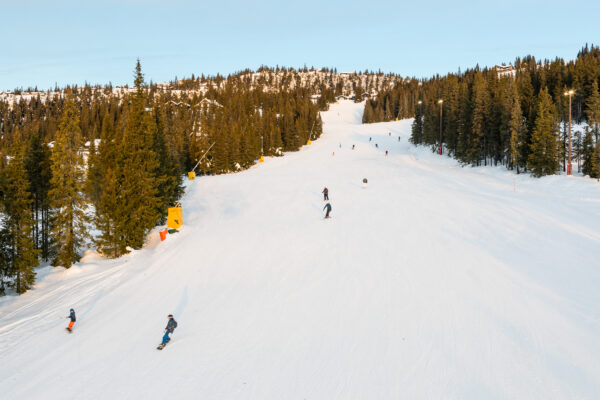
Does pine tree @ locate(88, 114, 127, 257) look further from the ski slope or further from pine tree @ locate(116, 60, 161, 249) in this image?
the ski slope

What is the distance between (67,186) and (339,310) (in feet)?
68.6

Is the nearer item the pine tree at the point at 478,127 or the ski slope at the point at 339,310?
the ski slope at the point at 339,310

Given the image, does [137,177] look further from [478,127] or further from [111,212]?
[478,127]

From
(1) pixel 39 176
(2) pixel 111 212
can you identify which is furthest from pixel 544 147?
(1) pixel 39 176

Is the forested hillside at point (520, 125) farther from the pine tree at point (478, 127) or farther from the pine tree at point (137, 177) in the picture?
the pine tree at point (137, 177)

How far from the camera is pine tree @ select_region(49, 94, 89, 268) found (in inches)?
867

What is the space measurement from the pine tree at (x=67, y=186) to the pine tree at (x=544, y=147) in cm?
3840

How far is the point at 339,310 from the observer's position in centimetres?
1143

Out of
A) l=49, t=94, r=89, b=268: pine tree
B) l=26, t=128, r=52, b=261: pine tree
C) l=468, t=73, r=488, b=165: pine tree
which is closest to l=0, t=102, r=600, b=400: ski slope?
l=49, t=94, r=89, b=268: pine tree

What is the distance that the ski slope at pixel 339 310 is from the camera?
8.25 m

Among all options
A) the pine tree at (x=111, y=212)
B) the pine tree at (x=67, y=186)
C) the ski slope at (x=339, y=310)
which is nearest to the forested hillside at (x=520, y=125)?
the ski slope at (x=339, y=310)

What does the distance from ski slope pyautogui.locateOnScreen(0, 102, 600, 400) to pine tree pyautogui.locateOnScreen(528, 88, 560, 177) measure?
6.35m

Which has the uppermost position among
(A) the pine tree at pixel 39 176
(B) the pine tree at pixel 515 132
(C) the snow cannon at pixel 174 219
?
(B) the pine tree at pixel 515 132

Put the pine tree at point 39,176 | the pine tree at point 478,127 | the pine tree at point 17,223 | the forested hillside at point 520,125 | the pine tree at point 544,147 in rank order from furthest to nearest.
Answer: the pine tree at point 478,127, the forested hillside at point 520,125, the pine tree at point 544,147, the pine tree at point 39,176, the pine tree at point 17,223
